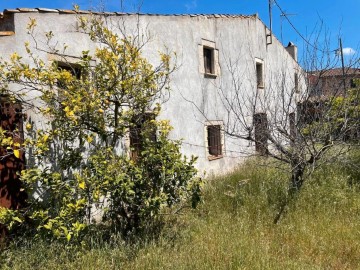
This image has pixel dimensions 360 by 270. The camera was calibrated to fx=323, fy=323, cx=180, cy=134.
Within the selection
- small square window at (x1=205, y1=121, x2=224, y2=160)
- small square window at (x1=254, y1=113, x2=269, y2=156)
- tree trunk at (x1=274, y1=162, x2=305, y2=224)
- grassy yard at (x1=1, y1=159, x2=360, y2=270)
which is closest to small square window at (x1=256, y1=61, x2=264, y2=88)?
small square window at (x1=205, y1=121, x2=224, y2=160)

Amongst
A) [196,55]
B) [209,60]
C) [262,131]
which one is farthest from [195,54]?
[262,131]

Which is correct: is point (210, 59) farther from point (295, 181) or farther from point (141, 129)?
point (141, 129)

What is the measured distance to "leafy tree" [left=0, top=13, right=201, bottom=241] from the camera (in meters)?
4.43

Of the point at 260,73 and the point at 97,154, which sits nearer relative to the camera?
the point at 97,154

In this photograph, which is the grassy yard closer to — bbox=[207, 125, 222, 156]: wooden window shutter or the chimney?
bbox=[207, 125, 222, 156]: wooden window shutter

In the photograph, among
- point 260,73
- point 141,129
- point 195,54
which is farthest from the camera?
point 260,73

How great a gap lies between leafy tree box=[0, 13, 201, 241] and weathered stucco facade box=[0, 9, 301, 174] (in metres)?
0.39

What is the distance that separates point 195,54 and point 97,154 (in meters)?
5.73

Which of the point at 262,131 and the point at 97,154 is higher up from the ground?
the point at 262,131

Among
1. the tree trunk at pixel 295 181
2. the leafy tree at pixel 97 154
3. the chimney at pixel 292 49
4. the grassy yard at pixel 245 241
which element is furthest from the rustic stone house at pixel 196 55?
the chimney at pixel 292 49

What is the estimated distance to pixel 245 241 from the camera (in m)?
4.60

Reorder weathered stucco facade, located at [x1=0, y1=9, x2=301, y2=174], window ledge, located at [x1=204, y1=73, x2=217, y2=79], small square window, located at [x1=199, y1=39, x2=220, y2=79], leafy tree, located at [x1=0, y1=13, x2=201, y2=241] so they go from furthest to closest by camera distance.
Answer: small square window, located at [x1=199, y1=39, x2=220, y2=79] → window ledge, located at [x1=204, y1=73, x2=217, y2=79] → weathered stucco facade, located at [x1=0, y1=9, x2=301, y2=174] → leafy tree, located at [x1=0, y1=13, x2=201, y2=241]

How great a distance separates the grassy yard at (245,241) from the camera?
410cm

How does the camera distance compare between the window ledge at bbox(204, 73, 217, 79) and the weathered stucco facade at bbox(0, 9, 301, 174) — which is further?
the window ledge at bbox(204, 73, 217, 79)
